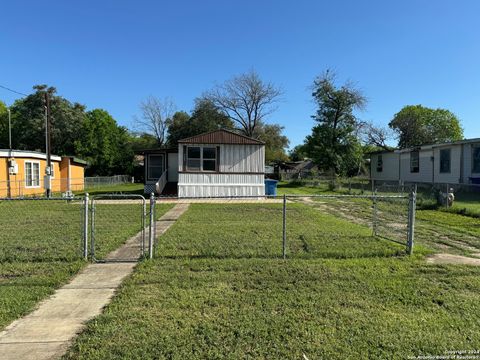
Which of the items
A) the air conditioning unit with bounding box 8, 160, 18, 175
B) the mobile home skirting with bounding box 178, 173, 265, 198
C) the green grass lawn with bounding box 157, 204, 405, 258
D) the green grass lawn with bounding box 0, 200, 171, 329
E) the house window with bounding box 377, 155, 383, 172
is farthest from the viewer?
the house window with bounding box 377, 155, 383, 172

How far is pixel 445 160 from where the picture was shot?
24.2 m

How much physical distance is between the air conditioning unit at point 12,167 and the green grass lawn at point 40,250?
450 inches

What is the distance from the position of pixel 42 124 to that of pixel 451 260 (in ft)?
160

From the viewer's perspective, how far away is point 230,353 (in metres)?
3.08

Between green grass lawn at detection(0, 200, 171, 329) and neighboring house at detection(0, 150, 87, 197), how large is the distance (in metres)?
11.6

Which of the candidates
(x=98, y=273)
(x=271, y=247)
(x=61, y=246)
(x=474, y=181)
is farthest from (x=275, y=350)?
(x=474, y=181)

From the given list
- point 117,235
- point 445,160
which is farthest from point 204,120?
point 117,235

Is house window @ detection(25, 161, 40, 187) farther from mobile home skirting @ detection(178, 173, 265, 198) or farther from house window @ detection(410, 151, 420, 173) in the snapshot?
house window @ detection(410, 151, 420, 173)

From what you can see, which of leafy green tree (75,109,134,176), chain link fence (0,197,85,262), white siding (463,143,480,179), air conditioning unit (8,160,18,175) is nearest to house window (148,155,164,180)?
air conditioning unit (8,160,18,175)

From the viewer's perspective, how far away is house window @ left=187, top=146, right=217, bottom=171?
1950 centimetres

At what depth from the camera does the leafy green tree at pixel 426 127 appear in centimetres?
5200

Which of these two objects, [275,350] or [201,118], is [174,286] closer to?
[275,350]

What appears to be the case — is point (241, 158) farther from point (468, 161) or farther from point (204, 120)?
point (204, 120)

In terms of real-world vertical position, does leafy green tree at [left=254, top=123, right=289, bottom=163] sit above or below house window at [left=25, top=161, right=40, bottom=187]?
above
